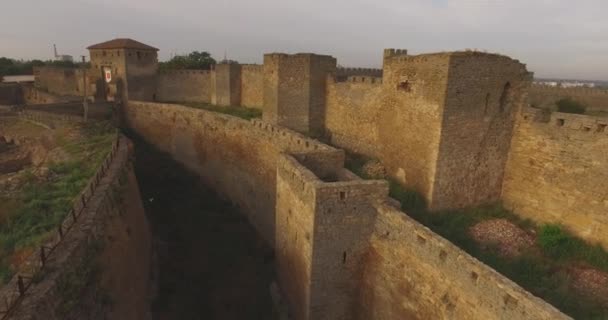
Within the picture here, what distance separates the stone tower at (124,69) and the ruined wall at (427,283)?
2308cm

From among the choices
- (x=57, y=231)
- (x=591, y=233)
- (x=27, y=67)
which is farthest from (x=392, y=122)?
(x=27, y=67)

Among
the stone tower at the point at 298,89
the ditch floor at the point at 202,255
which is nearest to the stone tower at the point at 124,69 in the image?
the ditch floor at the point at 202,255

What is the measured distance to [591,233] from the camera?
31.8 ft

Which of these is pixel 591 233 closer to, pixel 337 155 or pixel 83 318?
pixel 337 155

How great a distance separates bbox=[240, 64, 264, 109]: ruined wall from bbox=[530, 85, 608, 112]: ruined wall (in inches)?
560

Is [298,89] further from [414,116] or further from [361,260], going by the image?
[361,260]

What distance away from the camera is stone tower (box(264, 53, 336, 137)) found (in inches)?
670

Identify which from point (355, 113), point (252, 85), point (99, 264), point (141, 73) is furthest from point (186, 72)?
point (99, 264)

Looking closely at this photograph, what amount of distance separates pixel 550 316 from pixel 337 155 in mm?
6561

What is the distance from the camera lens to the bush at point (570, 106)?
16.2 m

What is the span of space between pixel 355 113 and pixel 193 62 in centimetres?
3272

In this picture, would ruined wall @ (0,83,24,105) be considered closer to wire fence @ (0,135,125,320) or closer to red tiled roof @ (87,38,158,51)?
red tiled roof @ (87,38,158,51)

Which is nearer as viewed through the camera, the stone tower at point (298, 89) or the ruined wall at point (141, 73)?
the stone tower at point (298, 89)

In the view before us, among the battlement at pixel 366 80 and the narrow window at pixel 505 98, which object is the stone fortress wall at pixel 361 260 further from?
the narrow window at pixel 505 98
